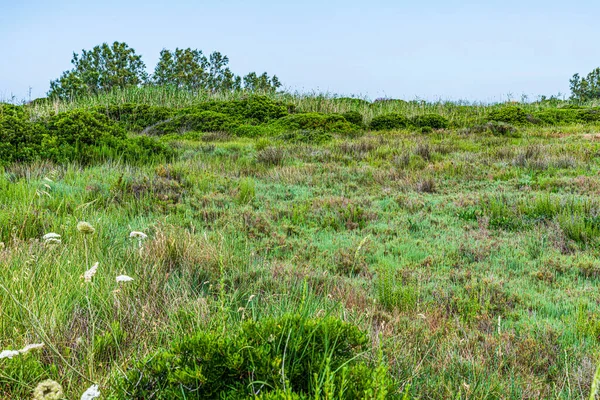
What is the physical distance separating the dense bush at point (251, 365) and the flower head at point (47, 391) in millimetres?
372

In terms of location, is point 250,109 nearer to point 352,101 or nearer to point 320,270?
point 352,101

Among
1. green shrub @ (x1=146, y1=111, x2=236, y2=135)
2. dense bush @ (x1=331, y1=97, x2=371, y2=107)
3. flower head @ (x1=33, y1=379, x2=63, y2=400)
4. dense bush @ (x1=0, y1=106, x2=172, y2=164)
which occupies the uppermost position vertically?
dense bush @ (x1=331, y1=97, x2=371, y2=107)

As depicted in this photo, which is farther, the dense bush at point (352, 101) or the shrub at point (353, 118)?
the dense bush at point (352, 101)

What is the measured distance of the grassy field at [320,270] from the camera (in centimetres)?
230

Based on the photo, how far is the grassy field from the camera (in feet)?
7.56

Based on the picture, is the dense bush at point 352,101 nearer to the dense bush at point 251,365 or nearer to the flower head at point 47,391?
the dense bush at point 251,365

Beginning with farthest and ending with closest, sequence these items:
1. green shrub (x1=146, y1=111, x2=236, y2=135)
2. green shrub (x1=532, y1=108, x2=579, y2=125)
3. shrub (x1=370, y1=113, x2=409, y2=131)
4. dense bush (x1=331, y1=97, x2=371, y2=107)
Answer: dense bush (x1=331, y1=97, x2=371, y2=107) → green shrub (x1=532, y1=108, x2=579, y2=125) → shrub (x1=370, y1=113, x2=409, y2=131) → green shrub (x1=146, y1=111, x2=236, y2=135)

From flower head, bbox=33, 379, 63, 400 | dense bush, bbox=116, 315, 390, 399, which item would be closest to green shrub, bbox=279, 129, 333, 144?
dense bush, bbox=116, 315, 390, 399

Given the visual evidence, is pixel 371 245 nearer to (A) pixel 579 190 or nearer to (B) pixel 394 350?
(B) pixel 394 350

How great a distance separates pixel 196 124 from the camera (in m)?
17.1

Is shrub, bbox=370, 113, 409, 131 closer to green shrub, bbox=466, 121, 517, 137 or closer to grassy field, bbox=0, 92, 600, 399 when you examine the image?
green shrub, bbox=466, 121, 517, 137

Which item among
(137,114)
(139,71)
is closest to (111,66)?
(139,71)

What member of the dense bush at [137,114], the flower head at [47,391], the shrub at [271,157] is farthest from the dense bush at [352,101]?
the flower head at [47,391]

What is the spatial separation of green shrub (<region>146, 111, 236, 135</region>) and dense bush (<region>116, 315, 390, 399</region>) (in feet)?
50.3
